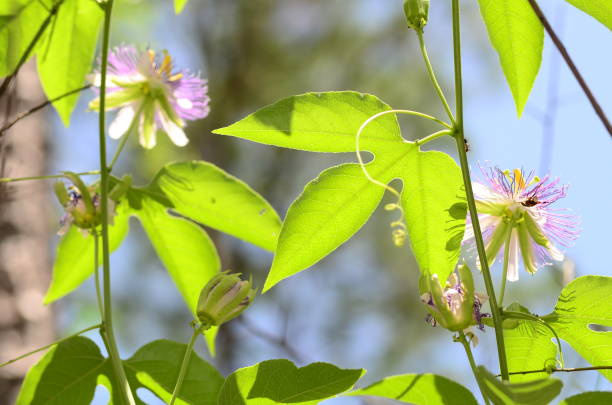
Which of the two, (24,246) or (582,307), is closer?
(582,307)

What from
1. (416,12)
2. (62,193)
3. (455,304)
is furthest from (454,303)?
(62,193)

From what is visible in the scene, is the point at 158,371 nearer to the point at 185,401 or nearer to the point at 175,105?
the point at 185,401

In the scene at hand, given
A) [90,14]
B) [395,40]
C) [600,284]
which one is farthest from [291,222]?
[395,40]

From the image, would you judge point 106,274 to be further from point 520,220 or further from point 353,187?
point 520,220

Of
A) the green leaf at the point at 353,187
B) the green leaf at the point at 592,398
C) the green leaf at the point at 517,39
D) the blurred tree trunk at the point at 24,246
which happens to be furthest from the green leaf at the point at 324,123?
the blurred tree trunk at the point at 24,246

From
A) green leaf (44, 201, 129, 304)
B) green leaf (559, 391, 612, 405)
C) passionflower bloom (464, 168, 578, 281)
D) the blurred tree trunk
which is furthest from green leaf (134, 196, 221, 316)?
the blurred tree trunk

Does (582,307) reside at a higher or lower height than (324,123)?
lower

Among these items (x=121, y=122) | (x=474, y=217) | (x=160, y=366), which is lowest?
(x=160, y=366)
